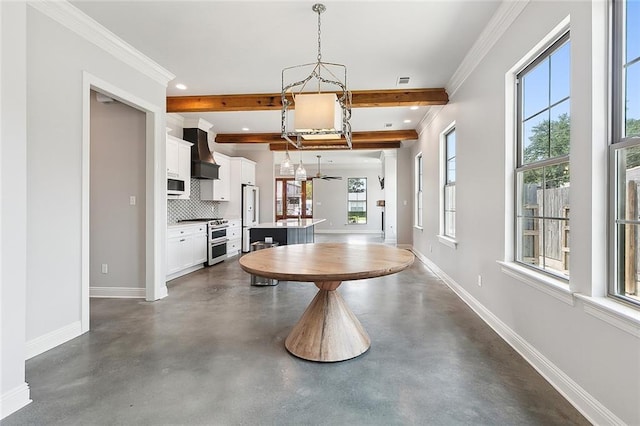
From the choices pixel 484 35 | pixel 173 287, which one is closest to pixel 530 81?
pixel 484 35

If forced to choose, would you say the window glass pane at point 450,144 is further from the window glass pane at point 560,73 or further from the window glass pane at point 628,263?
the window glass pane at point 628,263

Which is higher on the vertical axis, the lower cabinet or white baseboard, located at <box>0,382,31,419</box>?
the lower cabinet

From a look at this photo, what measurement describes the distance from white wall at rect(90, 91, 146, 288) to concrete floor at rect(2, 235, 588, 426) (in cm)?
60

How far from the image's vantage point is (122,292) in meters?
3.88

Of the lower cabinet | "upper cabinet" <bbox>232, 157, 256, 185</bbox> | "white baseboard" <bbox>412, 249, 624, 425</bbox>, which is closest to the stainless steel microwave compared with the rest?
the lower cabinet

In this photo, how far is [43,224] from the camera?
98.9 inches

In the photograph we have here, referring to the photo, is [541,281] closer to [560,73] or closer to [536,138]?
[536,138]

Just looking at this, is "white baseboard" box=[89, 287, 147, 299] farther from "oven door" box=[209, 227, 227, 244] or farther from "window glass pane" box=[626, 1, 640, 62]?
"window glass pane" box=[626, 1, 640, 62]

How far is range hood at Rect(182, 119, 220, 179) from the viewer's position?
18.9ft

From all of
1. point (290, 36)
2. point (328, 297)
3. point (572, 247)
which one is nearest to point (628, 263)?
point (572, 247)

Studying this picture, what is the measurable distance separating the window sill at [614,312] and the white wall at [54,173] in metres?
3.67

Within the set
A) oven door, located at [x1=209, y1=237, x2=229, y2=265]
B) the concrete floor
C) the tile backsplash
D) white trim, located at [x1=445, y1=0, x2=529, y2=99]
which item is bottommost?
the concrete floor

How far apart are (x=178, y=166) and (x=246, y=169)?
2556mm

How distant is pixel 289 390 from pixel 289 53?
3.11 meters
